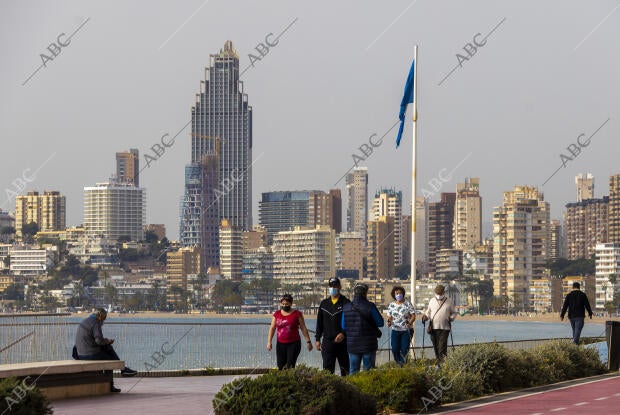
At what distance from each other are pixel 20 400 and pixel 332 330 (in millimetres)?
7695

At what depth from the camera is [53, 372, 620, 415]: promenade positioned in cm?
1805

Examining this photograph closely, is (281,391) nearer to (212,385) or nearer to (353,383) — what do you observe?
(353,383)

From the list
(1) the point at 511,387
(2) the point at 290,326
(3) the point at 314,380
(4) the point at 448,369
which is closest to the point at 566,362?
(1) the point at 511,387

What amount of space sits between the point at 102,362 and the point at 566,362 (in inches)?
347

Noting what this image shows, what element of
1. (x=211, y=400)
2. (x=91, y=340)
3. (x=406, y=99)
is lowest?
(x=211, y=400)

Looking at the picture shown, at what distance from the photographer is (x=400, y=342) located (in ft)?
76.1

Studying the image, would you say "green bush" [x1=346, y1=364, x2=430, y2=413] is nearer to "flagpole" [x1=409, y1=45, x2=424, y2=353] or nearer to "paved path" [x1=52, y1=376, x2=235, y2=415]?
"paved path" [x1=52, y1=376, x2=235, y2=415]

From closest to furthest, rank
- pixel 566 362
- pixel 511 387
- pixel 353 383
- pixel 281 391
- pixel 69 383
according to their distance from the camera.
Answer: pixel 281 391
pixel 353 383
pixel 69 383
pixel 511 387
pixel 566 362

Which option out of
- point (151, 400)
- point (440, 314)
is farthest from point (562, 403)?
point (151, 400)

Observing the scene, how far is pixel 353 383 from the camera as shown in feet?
59.3

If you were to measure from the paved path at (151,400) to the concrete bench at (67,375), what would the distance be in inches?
10.8

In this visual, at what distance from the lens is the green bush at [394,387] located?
18250 mm

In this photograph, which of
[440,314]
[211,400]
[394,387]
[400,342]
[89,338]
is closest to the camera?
[394,387]

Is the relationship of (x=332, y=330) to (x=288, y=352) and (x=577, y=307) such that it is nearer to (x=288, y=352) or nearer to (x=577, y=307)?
(x=288, y=352)
